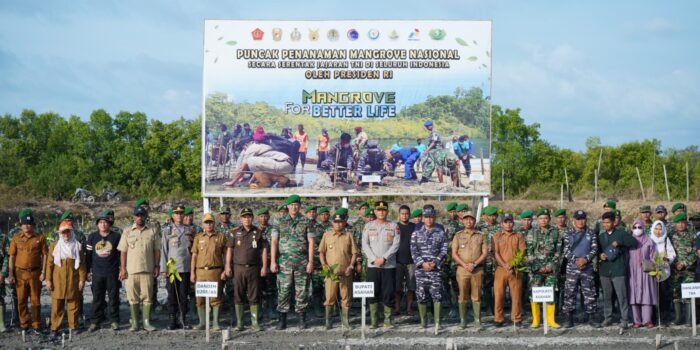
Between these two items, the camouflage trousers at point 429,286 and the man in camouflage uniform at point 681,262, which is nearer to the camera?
the camouflage trousers at point 429,286

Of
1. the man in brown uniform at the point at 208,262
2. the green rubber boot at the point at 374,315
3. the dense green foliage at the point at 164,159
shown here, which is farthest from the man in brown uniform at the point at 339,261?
the dense green foliage at the point at 164,159

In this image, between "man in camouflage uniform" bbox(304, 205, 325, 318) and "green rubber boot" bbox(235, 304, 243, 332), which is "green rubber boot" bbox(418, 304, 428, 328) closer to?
"man in camouflage uniform" bbox(304, 205, 325, 318)

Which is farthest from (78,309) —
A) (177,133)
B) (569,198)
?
(177,133)

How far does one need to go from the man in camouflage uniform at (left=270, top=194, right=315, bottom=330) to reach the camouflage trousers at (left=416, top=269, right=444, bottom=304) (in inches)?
60.5

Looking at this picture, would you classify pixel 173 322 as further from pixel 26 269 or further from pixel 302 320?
pixel 26 269

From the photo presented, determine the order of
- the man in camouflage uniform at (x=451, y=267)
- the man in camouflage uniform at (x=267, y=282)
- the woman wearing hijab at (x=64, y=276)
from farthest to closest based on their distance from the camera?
the man in camouflage uniform at (x=451, y=267) → the man in camouflage uniform at (x=267, y=282) → the woman wearing hijab at (x=64, y=276)

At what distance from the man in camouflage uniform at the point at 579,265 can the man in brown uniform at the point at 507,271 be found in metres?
0.67

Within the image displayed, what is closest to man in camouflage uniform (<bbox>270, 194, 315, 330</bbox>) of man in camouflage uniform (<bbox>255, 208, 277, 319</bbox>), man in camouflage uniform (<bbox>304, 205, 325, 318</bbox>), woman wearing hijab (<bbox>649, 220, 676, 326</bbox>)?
man in camouflage uniform (<bbox>304, 205, 325, 318</bbox>)

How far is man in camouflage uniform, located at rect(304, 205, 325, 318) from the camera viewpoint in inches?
394

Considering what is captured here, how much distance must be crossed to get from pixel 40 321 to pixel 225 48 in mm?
6946

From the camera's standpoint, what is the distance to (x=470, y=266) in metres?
9.44

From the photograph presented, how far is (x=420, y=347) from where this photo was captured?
8.42m

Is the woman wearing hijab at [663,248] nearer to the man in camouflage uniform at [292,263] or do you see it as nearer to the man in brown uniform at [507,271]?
the man in brown uniform at [507,271]

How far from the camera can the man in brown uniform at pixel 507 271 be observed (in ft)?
31.2
